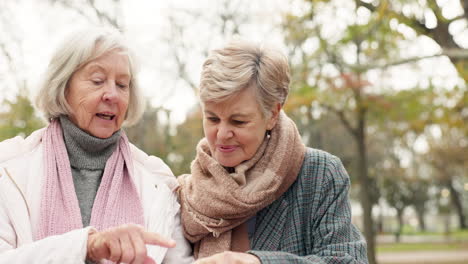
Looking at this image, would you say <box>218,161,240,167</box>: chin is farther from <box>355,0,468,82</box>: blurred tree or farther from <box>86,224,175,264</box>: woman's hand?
<box>355,0,468,82</box>: blurred tree

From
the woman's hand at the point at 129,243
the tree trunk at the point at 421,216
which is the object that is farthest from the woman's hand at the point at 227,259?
the tree trunk at the point at 421,216

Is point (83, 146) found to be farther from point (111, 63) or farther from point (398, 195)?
point (398, 195)

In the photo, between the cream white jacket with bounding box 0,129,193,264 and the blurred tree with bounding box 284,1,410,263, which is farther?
the blurred tree with bounding box 284,1,410,263

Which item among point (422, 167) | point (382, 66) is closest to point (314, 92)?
point (382, 66)

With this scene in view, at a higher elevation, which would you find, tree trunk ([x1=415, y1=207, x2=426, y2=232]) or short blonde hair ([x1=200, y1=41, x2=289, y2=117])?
short blonde hair ([x1=200, y1=41, x2=289, y2=117])

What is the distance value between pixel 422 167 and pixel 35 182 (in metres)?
40.0

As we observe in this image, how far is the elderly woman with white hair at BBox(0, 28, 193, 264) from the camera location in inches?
94.6

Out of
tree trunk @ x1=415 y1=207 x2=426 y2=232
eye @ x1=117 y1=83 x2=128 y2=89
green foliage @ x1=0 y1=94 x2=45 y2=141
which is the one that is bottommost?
tree trunk @ x1=415 y1=207 x2=426 y2=232

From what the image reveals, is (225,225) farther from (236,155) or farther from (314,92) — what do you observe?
(314,92)

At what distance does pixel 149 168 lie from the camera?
2914 millimetres

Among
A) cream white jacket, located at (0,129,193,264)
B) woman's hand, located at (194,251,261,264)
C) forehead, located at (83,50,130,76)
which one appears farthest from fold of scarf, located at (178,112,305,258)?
forehead, located at (83,50,130,76)

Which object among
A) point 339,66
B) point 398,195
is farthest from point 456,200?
point 339,66

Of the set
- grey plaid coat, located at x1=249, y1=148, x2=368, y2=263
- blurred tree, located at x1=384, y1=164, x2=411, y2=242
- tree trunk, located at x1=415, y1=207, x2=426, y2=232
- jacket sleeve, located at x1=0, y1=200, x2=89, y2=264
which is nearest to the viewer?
jacket sleeve, located at x1=0, y1=200, x2=89, y2=264

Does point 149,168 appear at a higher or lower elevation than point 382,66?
lower
